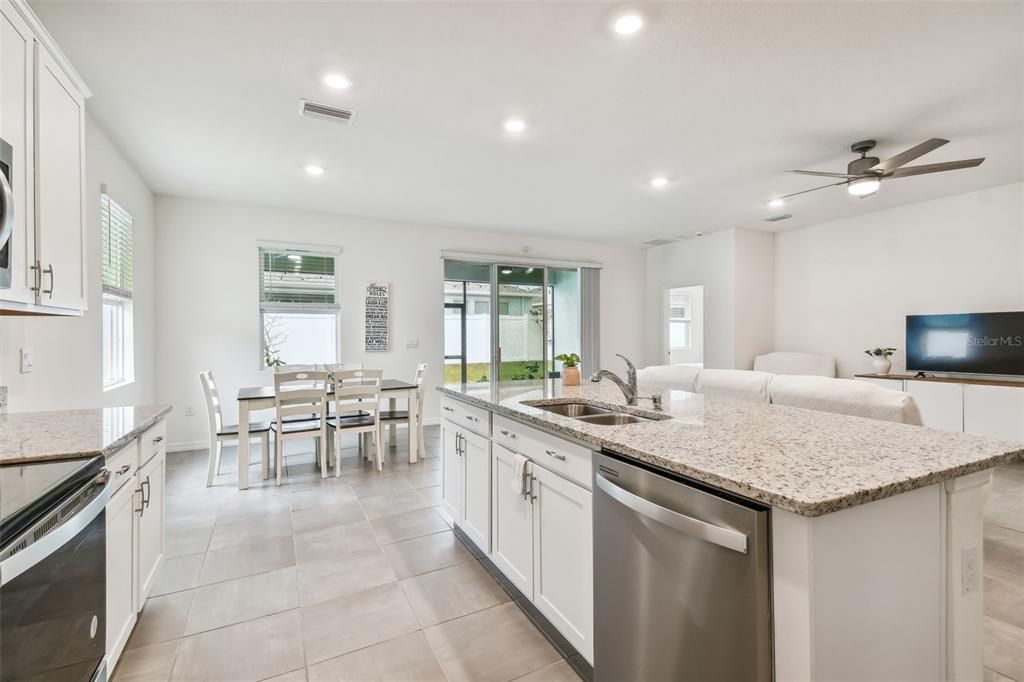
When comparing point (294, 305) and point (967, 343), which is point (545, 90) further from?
point (967, 343)

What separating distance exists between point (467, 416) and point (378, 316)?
139 inches

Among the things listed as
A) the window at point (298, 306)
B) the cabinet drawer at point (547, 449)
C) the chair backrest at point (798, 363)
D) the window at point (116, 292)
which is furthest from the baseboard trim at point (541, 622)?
the chair backrest at point (798, 363)

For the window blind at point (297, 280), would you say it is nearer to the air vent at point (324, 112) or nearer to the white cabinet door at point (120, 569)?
the air vent at point (324, 112)

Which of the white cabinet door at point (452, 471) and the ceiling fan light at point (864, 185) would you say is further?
the ceiling fan light at point (864, 185)

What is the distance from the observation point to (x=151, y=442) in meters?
1.95

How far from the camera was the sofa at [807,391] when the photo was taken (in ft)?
7.84

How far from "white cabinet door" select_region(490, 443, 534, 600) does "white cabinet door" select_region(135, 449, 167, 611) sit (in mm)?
1472

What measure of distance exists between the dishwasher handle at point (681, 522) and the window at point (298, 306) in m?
4.85

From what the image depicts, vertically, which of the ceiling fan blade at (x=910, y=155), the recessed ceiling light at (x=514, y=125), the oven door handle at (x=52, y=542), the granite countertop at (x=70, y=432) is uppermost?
the recessed ceiling light at (x=514, y=125)

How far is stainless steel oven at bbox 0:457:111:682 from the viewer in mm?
955

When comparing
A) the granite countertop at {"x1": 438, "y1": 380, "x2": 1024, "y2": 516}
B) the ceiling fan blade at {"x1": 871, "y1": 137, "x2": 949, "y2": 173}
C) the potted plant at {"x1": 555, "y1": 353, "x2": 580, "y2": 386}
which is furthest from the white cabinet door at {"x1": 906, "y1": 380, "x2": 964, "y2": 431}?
the granite countertop at {"x1": 438, "y1": 380, "x2": 1024, "y2": 516}

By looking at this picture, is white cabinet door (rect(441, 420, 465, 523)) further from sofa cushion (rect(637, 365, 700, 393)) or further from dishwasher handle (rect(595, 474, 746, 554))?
sofa cushion (rect(637, 365, 700, 393))

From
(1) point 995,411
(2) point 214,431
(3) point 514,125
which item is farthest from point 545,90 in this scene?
(1) point 995,411

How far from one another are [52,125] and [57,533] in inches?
64.2
